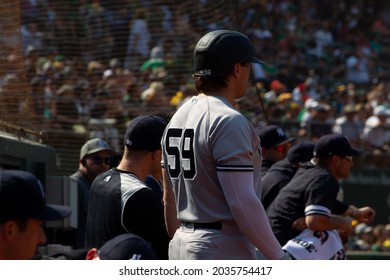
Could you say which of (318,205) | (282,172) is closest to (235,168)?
(318,205)

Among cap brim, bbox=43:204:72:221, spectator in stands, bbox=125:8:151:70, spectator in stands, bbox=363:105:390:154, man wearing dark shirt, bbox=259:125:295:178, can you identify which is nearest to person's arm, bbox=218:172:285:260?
cap brim, bbox=43:204:72:221

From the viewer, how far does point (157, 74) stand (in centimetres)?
1563

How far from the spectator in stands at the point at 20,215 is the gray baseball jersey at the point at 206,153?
1206 mm

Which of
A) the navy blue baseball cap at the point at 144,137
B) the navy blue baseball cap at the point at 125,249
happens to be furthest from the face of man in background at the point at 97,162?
the navy blue baseball cap at the point at 125,249

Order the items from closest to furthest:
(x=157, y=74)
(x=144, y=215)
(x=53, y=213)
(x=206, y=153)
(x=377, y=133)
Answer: (x=53, y=213), (x=206, y=153), (x=144, y=215), (x=157, y=74), (x=377, y=133)

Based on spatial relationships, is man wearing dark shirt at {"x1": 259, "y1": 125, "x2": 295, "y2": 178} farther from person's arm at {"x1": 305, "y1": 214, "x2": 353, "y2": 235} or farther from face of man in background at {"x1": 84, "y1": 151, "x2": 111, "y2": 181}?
person's arm at {"x1": 305, "y1": 214, "x2": 353, "y2": 235}

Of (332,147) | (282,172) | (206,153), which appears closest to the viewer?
(206,153)

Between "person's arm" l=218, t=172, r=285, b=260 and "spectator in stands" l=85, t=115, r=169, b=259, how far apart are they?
0.57 metres

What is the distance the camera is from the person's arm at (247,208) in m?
4.40

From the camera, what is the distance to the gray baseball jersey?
446 cm

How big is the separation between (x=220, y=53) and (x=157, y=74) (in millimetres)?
11013

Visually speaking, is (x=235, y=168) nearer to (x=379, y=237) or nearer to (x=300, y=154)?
(x=300, y=154)

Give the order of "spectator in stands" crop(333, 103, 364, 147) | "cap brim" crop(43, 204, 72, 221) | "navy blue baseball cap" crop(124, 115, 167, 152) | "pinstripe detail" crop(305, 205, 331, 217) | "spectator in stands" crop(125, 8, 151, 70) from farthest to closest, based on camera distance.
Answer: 1. "spectator in stands" crop(125, 8, 151, 70)
2. "spectator in stands" crop(333, 103, 364, 147)
3. "pinstripe detail" crop(305, 205, 331, 217)
4. "navy blue baseball cap" crop(124, 115, 167, 152)
5. "cap brim" crop(43, 204, 72, 221)
